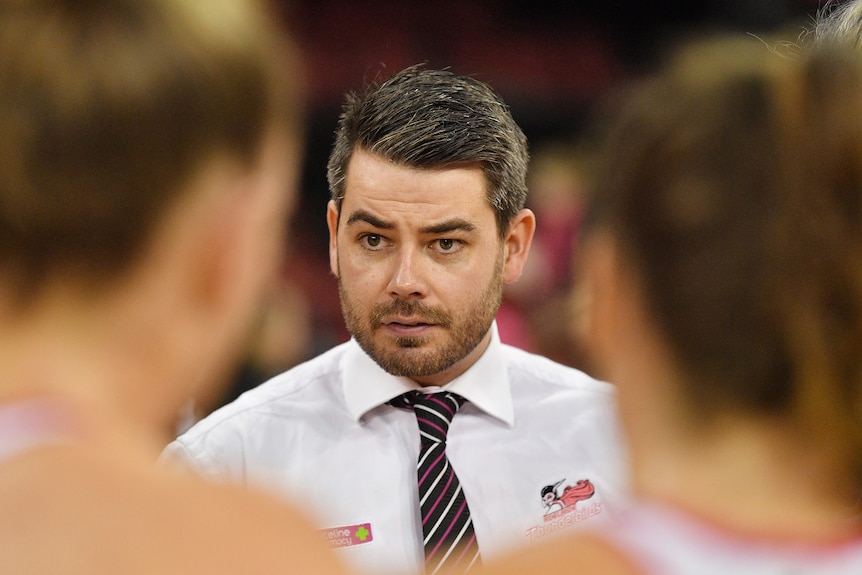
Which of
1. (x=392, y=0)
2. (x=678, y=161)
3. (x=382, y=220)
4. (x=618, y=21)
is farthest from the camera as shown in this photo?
(x=392, y=0)

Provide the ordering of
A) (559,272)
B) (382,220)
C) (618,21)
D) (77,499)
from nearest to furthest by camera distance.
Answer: (77,499) → (382,220) → (559,272) → (618,21)

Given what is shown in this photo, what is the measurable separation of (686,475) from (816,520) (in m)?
0.10

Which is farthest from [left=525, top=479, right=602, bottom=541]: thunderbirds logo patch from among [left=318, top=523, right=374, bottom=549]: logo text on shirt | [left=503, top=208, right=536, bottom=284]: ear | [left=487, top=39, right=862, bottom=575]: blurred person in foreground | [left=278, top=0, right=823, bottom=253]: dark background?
[left=278, top=0, right=823, bottom=253]: dark background

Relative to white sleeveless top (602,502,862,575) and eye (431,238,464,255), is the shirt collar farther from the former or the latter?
white sleeveless top (602,502,862,575)

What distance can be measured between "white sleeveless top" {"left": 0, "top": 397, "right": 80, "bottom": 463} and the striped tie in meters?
1.09

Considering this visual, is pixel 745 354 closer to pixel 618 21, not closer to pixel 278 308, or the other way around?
pixel 278 308

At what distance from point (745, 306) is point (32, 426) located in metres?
0.50

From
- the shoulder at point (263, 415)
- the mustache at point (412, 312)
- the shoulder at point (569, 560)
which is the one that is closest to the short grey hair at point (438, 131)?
the mustache at point (412, 312)

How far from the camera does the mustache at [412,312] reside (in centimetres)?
188

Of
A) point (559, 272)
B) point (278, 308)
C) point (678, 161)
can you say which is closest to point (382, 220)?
point (678, 161)

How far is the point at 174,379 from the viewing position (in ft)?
2.34

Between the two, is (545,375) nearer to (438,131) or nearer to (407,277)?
(407,277)

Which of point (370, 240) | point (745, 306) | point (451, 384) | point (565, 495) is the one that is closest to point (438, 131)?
point (370, 240)

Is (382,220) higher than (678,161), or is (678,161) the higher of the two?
(382,220)
